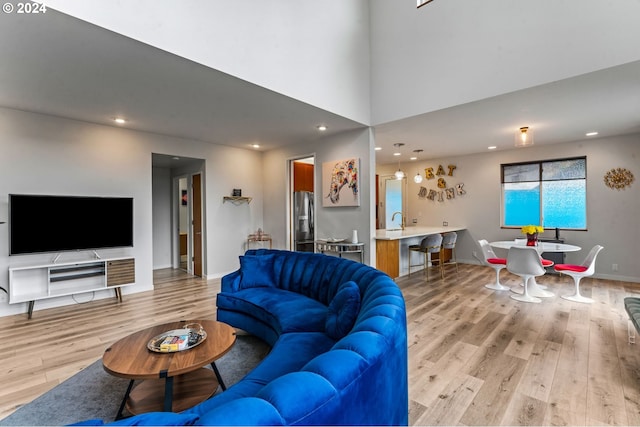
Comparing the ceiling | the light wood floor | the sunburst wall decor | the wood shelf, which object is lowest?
the light wood floor

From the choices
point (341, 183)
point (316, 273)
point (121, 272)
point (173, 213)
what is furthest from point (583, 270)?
point (173, 213)

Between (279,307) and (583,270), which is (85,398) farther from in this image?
(583,270)

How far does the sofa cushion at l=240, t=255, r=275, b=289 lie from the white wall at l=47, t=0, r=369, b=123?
2.00 metres

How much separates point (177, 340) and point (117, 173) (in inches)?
150

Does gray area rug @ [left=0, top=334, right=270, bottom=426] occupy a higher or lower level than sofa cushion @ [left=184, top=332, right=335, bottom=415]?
lower

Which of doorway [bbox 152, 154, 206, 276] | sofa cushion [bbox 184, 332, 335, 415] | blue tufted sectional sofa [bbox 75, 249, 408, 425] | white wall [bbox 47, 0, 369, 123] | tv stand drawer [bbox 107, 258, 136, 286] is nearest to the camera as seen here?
blue tufted sectional sofa [bbox 75, 249, 408, 425]

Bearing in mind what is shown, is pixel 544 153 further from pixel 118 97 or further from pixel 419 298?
pixel 118 97

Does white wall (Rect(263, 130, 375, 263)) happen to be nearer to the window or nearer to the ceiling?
the ceiling

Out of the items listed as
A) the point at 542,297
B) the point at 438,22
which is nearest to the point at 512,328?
the point at 542,297

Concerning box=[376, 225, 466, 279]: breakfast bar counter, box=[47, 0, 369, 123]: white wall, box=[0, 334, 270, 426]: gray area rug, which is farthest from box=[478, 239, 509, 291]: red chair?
box=[0, 334, 270, 426]: gray area rug

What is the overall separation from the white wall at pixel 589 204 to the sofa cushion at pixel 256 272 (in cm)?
548

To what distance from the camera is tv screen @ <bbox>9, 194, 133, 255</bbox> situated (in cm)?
369

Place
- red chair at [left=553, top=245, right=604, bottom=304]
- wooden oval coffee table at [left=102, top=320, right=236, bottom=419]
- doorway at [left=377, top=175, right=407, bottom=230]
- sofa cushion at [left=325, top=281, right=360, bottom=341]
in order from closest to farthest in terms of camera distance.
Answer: wooden oval coffee table at [left=102, top=320, right=236, bottom=419], sofa cushion at [left=325, top=281, right=360, bottom=341], red chair at [left=553, top=245, right=604, bottom=304], doorway at [left=377, top=175, right=407, bottom=230]

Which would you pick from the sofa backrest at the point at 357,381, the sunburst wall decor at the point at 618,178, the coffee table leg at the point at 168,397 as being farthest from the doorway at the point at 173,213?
the sunburst wall decor at the point at 618,178
